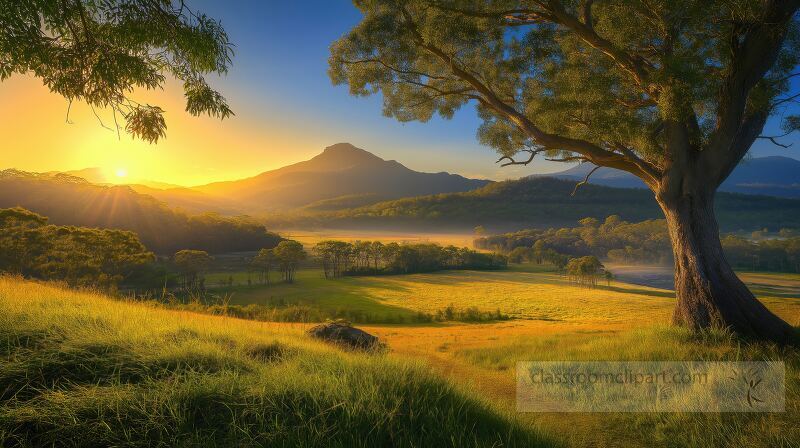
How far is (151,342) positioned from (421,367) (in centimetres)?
384

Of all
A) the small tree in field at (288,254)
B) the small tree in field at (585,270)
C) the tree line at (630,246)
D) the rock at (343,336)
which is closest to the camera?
the rock at (343,336)

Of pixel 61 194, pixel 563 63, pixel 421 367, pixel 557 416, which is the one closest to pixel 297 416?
pixel 421 367

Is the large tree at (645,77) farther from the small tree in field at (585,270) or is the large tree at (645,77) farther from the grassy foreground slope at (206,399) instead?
the small tree in field at (585,270)

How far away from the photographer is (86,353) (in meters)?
4.98

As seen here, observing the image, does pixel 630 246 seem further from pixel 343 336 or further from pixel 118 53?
pixel 118 53

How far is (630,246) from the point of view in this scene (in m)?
132

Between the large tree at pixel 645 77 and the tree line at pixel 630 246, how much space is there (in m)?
119

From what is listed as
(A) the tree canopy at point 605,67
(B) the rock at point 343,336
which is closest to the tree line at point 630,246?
(A) the tree canopy at point 605,67

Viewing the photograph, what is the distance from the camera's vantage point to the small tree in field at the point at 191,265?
232ft

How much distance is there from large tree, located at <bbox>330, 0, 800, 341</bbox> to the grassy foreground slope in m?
7.90

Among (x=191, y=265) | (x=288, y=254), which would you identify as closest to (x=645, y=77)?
(x=191, y=265)

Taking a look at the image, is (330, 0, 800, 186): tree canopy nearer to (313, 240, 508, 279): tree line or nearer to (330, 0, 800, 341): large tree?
(330, 0, 800, 341): large tree

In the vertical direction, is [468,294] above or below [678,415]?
below

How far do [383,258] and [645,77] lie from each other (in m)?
96.0
